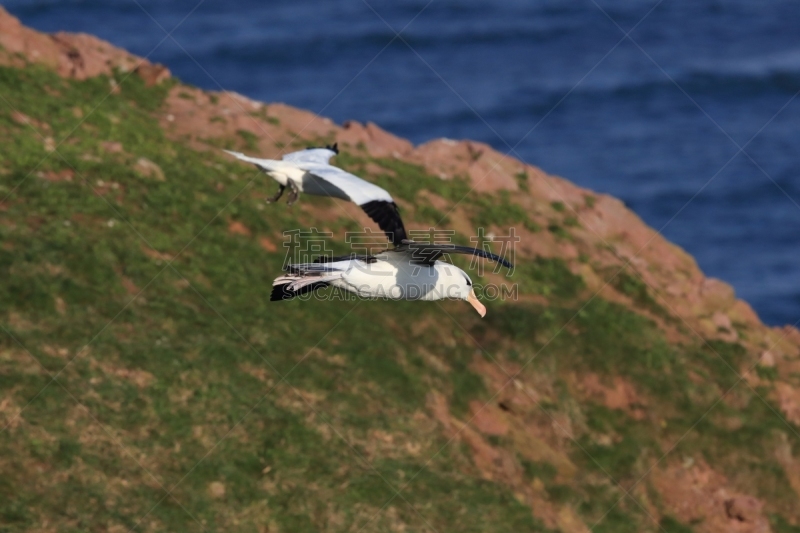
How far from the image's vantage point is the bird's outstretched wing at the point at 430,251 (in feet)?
44.9

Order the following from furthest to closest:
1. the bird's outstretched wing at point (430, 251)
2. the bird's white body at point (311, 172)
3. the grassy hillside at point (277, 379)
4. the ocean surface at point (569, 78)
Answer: the ocean surface at point (569, 78)
the grassy hillside at point (277, 379)
the bird's white body at point (311, 172)
the bird's outstretched wing at point (430, 251)

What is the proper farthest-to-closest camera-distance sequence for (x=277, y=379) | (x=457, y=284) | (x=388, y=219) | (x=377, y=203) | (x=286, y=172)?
1. (x=277, y=379)
2. (x=286, y=172)
3. (x=457, y=284)
4. (x=377, y=203)
5. (x=388, y=219)

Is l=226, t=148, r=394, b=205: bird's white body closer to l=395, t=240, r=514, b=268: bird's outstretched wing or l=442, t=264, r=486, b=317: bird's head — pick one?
l=395, t=240, r=514, b=268: bird's outstretched wing

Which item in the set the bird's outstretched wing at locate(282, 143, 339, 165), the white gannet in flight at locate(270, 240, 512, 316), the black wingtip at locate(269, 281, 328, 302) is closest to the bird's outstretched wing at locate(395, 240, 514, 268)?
the white gannet in flight at locate(270, 240, 512, 316)

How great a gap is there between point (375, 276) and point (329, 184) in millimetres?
2908

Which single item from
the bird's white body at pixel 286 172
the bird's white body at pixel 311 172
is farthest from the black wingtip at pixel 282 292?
the bird's white body at pixel 286 172

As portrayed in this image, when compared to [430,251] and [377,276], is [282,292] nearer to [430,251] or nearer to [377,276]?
[377,276]

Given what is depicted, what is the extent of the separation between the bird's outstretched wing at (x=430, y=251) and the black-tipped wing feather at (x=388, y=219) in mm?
128

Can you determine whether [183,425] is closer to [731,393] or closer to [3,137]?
[3,137]

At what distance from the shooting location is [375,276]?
15406 millimetres

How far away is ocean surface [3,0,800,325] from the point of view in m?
58.8

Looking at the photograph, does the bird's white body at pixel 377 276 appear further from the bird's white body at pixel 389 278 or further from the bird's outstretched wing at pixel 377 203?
the bird's outstretched wing at pixel 377 203

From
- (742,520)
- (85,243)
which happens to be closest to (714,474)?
(742,520)

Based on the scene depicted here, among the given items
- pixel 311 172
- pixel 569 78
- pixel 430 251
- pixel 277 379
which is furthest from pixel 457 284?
pixel 569 78
